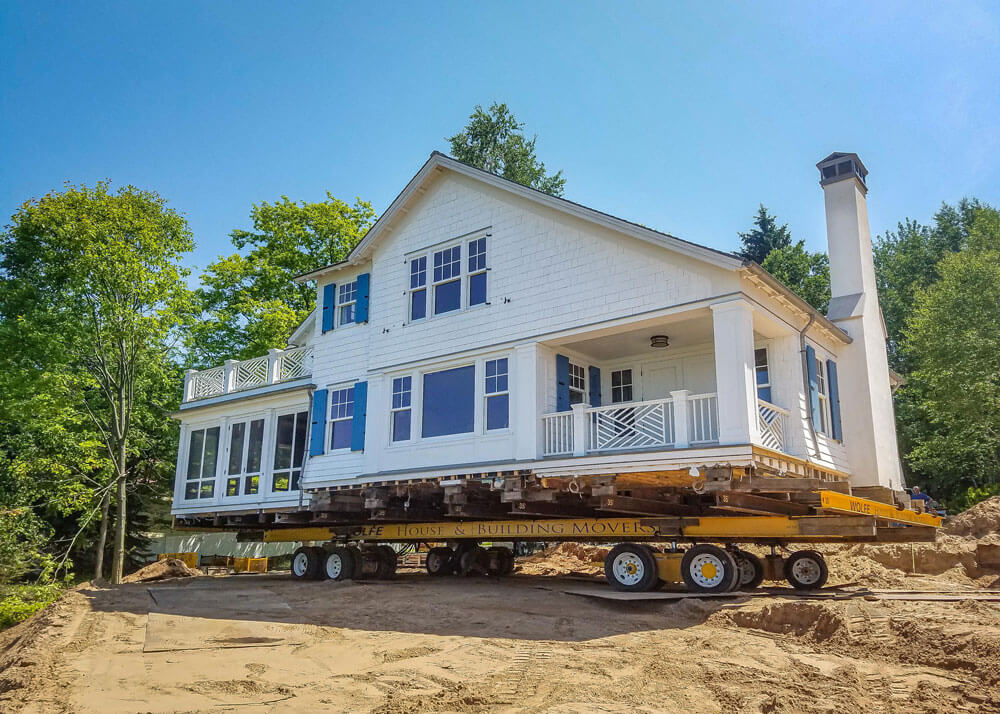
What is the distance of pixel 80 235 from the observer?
86.8 feet

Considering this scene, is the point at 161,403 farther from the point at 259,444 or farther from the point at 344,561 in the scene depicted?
the point at 344,561

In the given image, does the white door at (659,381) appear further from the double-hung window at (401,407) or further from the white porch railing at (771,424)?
the double-hung window at (401,407)

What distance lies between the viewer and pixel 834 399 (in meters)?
17.8

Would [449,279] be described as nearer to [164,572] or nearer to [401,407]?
[401,407]

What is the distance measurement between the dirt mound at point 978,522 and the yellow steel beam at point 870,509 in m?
6.14

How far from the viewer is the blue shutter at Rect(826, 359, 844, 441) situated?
57.4 ft

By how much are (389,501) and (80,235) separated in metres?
15.2

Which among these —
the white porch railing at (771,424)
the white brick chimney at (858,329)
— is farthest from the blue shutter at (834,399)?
the white porch railing at (771,424)

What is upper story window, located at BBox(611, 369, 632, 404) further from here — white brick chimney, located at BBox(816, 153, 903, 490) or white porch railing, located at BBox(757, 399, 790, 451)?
white brick chimney, located at BBox(816, 153, 903, 490)

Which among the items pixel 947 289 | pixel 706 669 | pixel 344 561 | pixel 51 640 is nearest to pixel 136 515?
pixel 344 561

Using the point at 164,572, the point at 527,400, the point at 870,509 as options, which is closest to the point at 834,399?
the point at 870,509

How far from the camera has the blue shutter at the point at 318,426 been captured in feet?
67.2

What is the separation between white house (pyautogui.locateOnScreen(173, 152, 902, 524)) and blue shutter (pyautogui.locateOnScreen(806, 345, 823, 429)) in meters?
0.08

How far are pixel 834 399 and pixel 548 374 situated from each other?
21.1 feet
